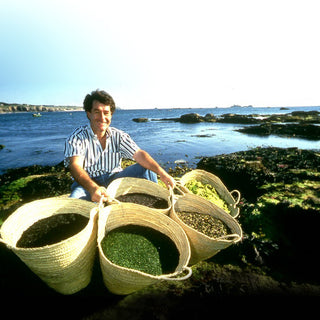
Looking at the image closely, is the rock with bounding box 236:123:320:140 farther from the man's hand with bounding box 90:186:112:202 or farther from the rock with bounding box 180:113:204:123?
the man's hand with bounding box 90:186:112:202

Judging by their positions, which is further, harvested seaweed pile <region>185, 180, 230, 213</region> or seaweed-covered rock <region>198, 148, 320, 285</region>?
harvested seaweed pile <region>185, 180, 230, 213</region>

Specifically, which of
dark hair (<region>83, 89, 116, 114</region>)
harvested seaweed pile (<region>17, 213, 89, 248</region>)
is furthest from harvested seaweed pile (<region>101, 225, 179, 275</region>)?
dark hair (<region>83, 89, 116, 114</region>)

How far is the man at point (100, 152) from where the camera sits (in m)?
3.01

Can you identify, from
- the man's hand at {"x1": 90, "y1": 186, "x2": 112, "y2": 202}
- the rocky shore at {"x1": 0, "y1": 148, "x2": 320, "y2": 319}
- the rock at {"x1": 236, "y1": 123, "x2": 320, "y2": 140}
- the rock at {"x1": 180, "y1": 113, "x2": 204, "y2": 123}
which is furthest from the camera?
the rock at {"x1": 180, "y1": 113, "x2": 204, "y2": 123}

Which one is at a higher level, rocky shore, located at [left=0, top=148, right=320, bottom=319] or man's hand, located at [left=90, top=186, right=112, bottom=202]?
man's hand, located at [left=90, top=186, right=112, bottom=202]

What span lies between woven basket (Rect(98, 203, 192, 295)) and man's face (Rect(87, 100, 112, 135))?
1.49 meters

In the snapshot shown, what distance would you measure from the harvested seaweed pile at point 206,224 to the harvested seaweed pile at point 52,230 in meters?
1.29

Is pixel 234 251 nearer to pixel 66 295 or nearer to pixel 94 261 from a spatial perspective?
pixel 94 261

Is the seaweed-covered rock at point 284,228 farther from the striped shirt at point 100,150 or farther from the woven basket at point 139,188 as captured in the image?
the striped shirt at point 100,150

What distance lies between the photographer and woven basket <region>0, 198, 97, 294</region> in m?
1.71

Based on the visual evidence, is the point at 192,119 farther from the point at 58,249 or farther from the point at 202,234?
the point at 58,249

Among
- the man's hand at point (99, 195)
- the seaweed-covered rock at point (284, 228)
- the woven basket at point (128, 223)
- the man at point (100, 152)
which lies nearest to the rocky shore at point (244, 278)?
the seaweed-covered rock at point (284, 228)

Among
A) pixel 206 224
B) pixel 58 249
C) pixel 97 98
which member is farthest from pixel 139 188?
pixel 58 249

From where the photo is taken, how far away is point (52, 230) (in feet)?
7.42
